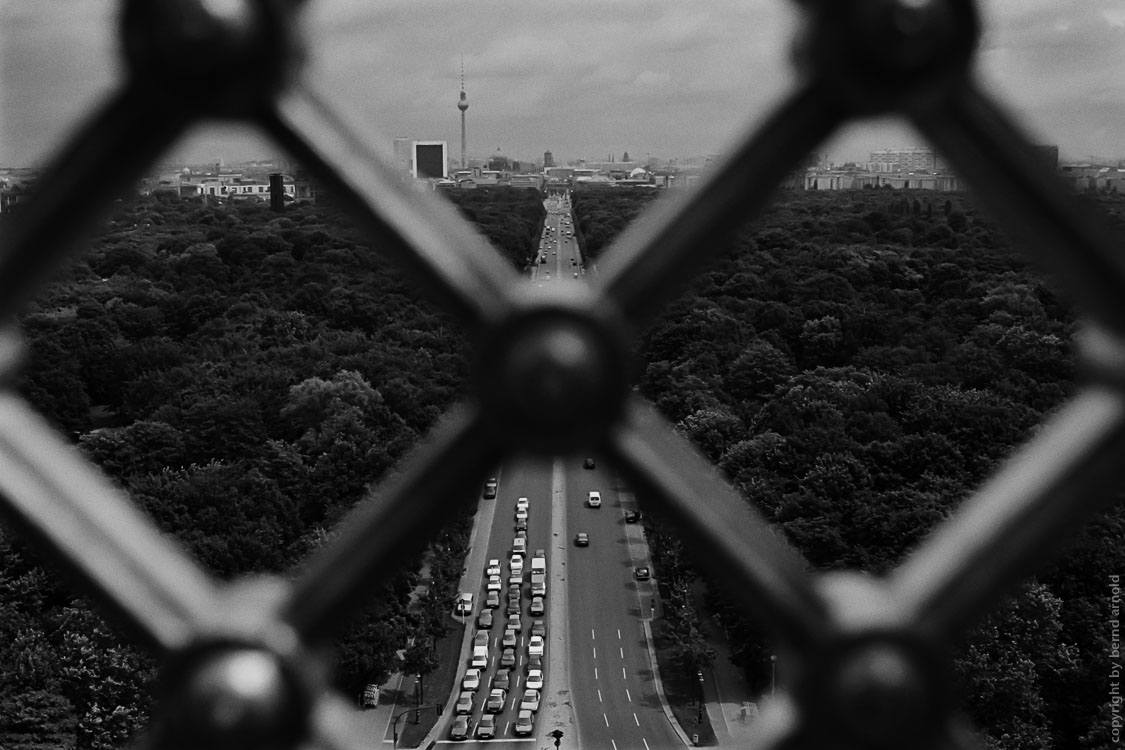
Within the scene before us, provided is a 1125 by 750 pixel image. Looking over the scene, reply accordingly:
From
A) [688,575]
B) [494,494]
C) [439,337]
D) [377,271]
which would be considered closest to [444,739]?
[688,575]

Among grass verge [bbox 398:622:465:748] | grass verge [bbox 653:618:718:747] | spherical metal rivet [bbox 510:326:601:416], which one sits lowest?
grass verge [bbox 398:622:465:748]

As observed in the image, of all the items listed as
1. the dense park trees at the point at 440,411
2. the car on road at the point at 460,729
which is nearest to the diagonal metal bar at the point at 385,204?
the dense park trees at the point at 440,411

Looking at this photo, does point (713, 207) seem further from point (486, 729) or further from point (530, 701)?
point (530, 701)

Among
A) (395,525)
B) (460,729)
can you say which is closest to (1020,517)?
(395,525)

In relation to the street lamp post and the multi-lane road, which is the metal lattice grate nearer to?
the multi-lane road

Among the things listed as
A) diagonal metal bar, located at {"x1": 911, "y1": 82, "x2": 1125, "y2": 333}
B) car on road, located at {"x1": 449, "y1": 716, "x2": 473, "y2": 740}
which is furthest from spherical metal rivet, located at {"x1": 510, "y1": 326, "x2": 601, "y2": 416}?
car on road, located at {"x1": 449, "y1": 716, "x2": 473, "y2": 740}

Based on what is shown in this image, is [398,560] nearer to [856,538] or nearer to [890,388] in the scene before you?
[856,538]
